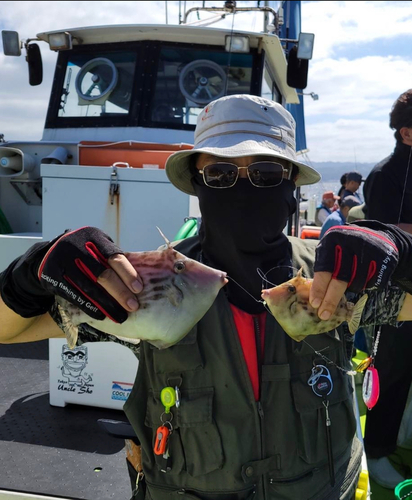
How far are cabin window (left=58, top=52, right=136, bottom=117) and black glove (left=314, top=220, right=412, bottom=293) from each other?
14.9 ft

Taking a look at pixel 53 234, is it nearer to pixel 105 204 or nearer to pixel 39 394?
pixel 105 204

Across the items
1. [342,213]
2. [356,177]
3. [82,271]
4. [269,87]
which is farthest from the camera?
[269,87]

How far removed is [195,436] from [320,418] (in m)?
0.43

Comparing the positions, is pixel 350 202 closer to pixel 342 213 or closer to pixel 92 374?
pixel 342 213

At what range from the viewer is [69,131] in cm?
582

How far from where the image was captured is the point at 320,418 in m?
1.68

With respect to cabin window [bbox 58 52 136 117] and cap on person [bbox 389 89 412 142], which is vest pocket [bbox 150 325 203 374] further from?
cabin window [bbox 58 52 136 117]

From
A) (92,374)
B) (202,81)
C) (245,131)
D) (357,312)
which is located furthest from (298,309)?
(202,81)

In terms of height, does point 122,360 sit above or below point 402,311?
below

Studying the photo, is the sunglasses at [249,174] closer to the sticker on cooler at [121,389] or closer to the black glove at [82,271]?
the black glove at [82,271]

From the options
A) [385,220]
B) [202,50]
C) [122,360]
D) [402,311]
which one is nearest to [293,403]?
[402,311]

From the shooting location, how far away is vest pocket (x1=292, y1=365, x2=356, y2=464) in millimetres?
1634

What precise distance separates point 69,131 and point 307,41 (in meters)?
2.84

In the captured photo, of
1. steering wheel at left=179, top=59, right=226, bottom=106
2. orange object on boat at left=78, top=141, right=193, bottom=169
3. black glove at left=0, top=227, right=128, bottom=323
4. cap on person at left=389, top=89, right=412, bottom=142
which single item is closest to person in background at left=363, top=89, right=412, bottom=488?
cap on person at left=389, top=89, right=412, bottom=142
